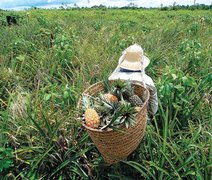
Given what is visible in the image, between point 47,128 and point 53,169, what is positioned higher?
point 47,128

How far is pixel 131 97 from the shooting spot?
6.63 ft

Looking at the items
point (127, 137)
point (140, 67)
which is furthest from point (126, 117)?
point (140, 67)

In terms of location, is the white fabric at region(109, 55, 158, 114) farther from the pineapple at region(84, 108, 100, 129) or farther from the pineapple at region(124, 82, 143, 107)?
the pineapple at region(84, 108, 100, 129)

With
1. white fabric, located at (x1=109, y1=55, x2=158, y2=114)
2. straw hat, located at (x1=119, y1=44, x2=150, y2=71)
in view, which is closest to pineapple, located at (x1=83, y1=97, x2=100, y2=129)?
white fabric, located at (x1=109, y1=55, x2=158, y2=114)

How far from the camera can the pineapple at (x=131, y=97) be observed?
201cm

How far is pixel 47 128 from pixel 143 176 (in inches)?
31.7

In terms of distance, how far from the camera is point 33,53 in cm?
414

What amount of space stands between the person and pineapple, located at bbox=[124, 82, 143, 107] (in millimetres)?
226

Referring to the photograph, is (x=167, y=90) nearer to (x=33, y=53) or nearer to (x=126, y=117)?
(x=126, y=117)

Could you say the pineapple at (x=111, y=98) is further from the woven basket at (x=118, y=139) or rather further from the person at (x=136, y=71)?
the person at (x=136, y=71)

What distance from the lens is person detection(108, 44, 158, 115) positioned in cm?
228

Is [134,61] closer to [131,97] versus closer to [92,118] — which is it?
[131,97]

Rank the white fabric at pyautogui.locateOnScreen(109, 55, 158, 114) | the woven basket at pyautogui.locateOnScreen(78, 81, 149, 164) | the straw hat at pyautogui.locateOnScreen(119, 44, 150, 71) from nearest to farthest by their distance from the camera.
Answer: the woven basket at pyautogui.locateOnScreen(78, 81, 149, 164) → the white fabric at pyautogui.locateOnScreen(109, 55, 158, 114) → the straw hat at pyautogui.locateOnScreen(119, 44, 150, 71)

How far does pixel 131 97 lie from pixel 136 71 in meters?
0.46
